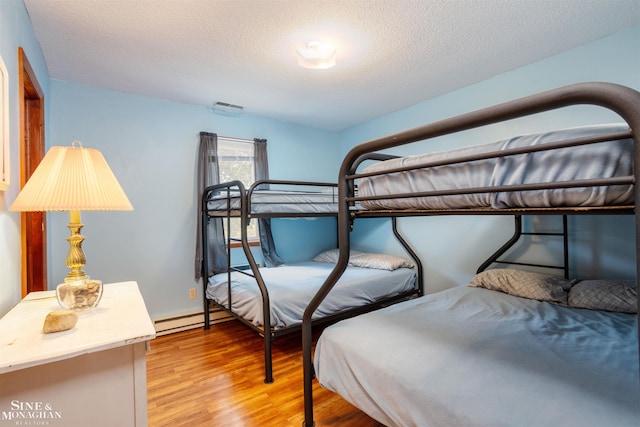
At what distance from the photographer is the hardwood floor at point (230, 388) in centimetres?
157

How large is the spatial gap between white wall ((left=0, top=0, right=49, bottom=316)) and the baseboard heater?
1590 millimetres

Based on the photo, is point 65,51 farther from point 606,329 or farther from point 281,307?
point 606,329

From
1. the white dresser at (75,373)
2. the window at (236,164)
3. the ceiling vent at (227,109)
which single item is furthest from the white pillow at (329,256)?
the white dresser at (75,373)

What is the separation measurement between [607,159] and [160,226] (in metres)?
3.08

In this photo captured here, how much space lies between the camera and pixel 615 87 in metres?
0.65

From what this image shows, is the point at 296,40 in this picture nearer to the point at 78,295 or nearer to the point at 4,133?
the point at 4,133

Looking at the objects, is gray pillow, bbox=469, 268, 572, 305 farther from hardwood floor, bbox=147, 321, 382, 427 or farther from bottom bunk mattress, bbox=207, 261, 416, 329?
hardwood floor, bbox=147, 321, 382, 427

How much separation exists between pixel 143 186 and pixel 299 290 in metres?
1.78

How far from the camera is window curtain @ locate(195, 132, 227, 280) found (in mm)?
2949

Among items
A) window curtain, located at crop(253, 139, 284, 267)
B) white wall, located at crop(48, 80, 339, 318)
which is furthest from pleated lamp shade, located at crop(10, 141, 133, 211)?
window curtain, located at crop(253, 139, 284, 267)

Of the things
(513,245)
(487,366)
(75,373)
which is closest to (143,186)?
(75,373)

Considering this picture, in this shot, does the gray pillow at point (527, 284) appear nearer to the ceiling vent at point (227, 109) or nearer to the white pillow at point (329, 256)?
the white pillow at point (329, 256)

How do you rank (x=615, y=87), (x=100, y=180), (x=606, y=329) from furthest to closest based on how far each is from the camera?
A: (x=606, y=329)
(x=100, y=180)
(x=615, y=87)

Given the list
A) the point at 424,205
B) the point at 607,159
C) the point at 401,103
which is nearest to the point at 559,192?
the point at 607,159
